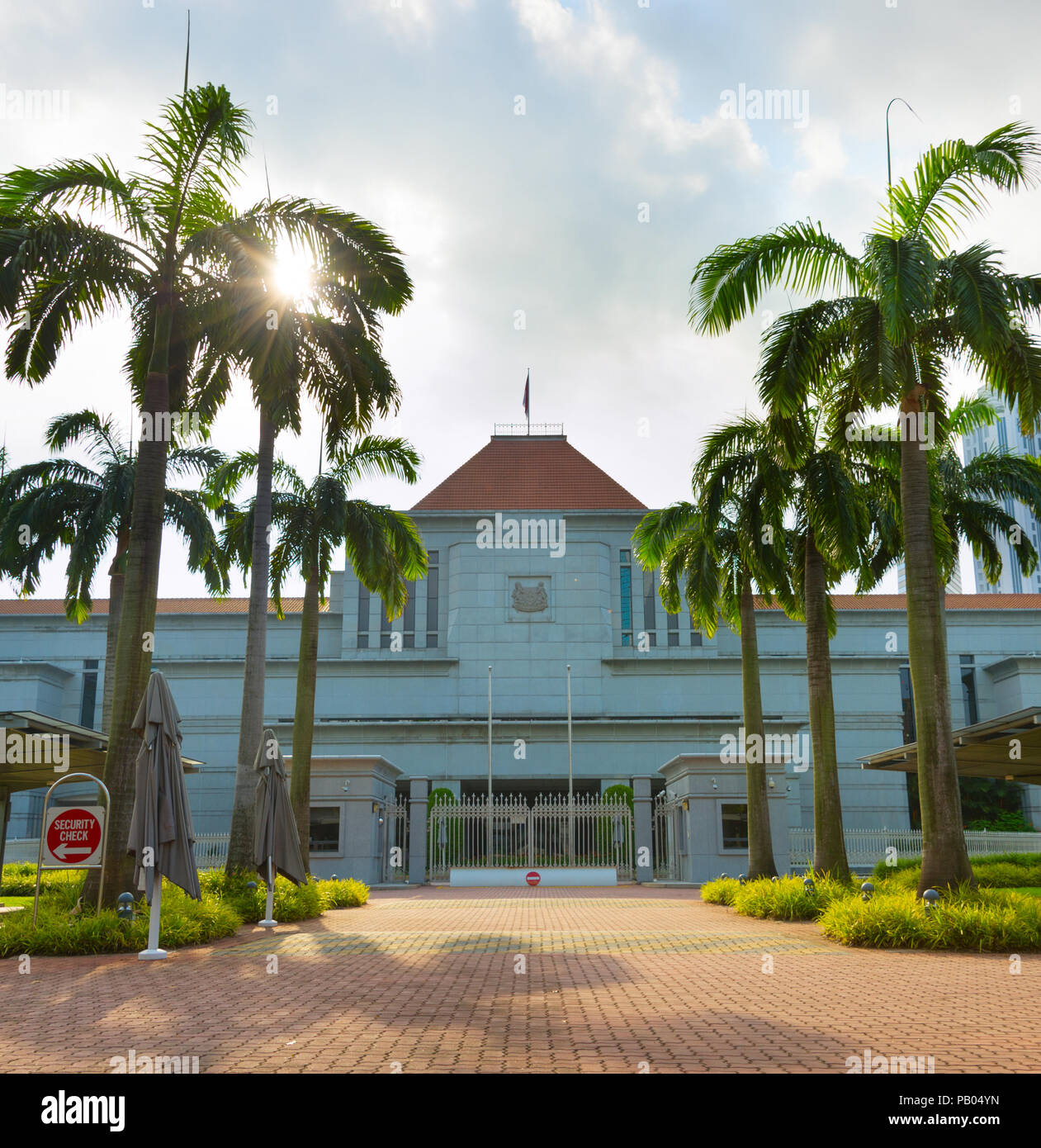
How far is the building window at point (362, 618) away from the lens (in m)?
47.4

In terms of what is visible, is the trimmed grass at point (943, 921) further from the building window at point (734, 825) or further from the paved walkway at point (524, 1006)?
the building window at point (734, 825)

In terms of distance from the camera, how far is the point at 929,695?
14.3 m

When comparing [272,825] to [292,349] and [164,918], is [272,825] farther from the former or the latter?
[292,349]

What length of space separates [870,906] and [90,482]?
20952mm

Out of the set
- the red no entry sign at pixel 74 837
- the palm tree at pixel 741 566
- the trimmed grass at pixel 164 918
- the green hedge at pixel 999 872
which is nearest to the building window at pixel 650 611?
the green hedge at pixel 999 872

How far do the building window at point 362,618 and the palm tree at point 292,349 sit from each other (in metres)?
28.2

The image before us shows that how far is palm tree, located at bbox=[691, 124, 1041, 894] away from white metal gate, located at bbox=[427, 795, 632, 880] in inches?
786

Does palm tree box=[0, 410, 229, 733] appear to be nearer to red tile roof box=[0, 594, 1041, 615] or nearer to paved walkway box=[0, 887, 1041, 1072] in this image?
paved walkway box=[0, 887, 1041, 1072]

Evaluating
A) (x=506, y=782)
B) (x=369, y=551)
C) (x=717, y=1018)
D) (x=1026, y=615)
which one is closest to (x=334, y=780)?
(x=369, y=551)

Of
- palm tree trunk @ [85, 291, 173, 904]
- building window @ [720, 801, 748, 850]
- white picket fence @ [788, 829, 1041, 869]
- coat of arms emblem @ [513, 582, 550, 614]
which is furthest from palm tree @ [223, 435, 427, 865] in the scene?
coat of arms emblem @ [513, 582, 550, 614]

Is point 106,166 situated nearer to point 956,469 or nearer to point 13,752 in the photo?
point 13,752

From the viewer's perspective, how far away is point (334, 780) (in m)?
30.7

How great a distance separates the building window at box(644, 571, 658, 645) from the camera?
4725 centimetres

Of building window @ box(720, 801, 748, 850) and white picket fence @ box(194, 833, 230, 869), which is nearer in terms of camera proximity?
building window @ box(720, 801, 748, 850)
